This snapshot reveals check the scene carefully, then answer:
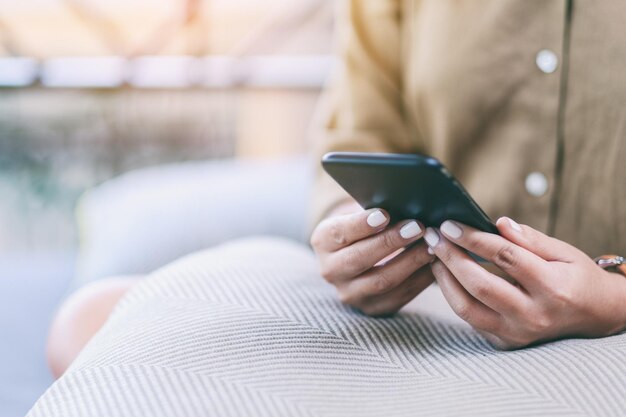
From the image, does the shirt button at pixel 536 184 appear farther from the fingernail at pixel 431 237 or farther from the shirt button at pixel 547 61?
the fingernail at pixel 431 237

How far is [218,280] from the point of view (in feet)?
2.06

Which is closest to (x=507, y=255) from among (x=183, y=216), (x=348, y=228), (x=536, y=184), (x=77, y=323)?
(x=348, y=228)

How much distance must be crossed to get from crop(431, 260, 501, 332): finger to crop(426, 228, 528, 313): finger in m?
0.01

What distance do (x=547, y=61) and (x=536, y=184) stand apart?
128 millimetres

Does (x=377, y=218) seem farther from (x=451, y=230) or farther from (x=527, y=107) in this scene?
(x=527, y=107)

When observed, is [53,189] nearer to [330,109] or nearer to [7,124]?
[7,124]

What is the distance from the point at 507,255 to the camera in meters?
0.47

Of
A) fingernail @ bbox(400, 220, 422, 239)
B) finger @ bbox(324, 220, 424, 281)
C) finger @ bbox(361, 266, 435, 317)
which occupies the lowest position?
finger @ bbox(361, 266, 435, 317)

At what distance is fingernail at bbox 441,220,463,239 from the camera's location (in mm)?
487

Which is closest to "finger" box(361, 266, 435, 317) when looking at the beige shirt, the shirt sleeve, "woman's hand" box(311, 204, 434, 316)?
"woman's hand" box(311, 204, 434, 316)

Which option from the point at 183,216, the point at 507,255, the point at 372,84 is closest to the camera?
the point at 507,255

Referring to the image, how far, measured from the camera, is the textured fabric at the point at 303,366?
0.44 m

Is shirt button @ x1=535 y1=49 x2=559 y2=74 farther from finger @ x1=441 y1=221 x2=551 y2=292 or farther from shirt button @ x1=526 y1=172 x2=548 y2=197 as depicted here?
finger @ x1=441 y1=221 x2=551 y2=292

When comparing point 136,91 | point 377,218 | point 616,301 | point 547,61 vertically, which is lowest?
point 616,301
